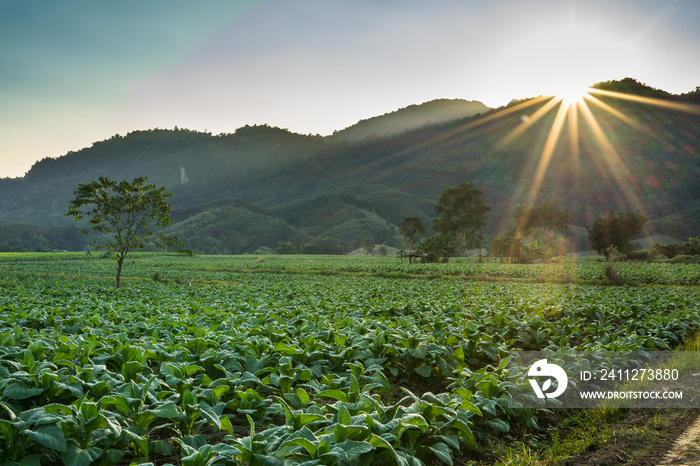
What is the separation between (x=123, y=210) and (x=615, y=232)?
7065 cm

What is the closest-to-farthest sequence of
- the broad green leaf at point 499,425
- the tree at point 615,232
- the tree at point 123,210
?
the broad green leaf at point 499,425
the tree at point 123,210
the tree at point 615,232

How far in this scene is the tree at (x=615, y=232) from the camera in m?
64.7

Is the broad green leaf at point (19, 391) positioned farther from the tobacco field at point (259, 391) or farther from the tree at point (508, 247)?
the tree at point (508, 247)

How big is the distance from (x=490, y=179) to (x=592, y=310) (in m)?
193

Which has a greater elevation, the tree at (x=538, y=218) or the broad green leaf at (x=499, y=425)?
the tree at (x=538, y=218)

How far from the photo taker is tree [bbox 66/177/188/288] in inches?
933

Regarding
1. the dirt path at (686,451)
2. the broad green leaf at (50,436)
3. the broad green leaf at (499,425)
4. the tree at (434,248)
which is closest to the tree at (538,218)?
the tree at (434,248)

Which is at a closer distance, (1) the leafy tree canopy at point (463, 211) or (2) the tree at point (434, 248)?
(2) the tree at point (434, 248)

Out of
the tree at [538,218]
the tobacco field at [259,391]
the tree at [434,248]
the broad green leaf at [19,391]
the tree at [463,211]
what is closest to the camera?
the tobacco field at [259,391]

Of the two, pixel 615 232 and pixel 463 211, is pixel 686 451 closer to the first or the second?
pixel 463 211

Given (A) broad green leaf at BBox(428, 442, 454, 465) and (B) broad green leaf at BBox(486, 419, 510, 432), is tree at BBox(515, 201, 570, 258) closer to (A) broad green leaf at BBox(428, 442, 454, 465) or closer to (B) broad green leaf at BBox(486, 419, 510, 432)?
(B) broad green leaf at BBox(486, 419, 510, 432)

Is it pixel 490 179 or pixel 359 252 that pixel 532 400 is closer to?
pixel 359 252

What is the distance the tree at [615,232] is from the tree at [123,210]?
64771 millimetres

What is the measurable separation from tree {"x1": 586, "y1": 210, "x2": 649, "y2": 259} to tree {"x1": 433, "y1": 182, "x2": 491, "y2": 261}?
17.7m
